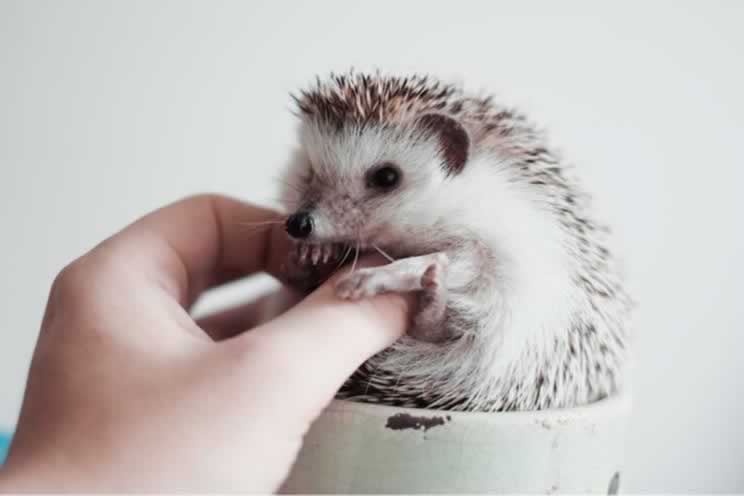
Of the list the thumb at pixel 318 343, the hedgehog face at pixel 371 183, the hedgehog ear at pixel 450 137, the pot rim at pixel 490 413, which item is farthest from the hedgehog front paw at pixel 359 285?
the hedgehog ear at pixel 450 137

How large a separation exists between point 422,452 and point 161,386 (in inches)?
13.9

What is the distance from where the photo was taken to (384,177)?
1.22 m

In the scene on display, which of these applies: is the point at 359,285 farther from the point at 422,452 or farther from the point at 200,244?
the point at 200,244

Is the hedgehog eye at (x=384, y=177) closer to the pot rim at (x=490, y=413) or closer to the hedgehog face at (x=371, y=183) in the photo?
the hedgehog face at (x=371, y=183)

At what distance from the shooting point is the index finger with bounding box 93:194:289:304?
98 centimetres

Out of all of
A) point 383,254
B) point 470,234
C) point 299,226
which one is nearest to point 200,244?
point 299,226

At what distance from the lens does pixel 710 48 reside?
2273mm

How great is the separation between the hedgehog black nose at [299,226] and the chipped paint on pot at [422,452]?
311 millimetres

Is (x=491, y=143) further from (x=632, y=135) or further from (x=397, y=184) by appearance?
(x=632, y=135)

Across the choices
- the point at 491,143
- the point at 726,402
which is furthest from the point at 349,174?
the point at 726,402

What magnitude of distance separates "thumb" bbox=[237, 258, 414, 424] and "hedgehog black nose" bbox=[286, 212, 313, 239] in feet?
0.64

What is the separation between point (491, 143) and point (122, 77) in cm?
167

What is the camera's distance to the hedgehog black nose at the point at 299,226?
112cm

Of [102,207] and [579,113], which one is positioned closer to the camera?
[579,113]
